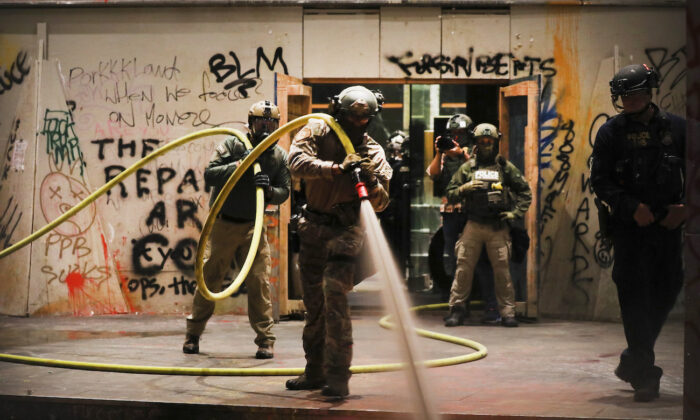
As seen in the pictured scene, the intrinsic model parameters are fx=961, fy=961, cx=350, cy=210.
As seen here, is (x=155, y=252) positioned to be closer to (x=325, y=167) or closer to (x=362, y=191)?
(x=325, y=167)

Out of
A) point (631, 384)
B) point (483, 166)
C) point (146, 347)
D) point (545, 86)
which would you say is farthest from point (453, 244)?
point (631, 384)

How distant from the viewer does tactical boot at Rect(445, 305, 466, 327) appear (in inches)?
409

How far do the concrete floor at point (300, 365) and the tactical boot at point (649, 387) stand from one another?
0.20 feet

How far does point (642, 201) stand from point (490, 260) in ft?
13.2

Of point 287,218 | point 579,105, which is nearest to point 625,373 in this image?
point 579,105

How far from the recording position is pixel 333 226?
6.57m

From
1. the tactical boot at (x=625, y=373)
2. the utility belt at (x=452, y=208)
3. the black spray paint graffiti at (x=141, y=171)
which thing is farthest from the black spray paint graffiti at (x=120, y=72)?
the tactical boot at (x=625, y=373)

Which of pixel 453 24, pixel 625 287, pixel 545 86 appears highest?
pixel 453 24

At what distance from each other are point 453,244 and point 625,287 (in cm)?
472

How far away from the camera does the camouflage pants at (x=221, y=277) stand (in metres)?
8.27

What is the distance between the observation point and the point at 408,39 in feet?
35.8

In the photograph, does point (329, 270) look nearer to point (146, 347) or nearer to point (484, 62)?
point (146, 347)

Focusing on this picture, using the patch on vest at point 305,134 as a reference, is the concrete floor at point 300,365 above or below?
below

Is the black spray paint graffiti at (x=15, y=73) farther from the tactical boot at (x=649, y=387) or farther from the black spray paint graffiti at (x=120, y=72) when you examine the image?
the tactical boot at (x=649, y=387)
